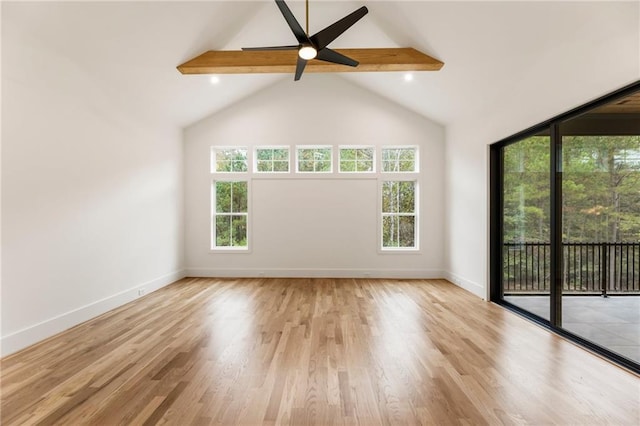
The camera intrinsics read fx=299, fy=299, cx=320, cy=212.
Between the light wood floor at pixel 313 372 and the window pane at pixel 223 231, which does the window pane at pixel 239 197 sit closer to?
the window pane at pixel 223 231

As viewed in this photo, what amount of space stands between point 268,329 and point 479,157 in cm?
403

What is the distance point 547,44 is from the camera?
3.05 meters

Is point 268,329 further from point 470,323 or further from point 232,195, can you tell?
point 232,195

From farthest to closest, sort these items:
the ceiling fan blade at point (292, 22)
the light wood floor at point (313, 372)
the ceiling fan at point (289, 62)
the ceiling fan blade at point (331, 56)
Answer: the ceiling fan at point (289, 62), the ceiling fan blade at point (331, 56), the ceiling fan blade at point (292, 22), the light wood floor at point (313, 372)

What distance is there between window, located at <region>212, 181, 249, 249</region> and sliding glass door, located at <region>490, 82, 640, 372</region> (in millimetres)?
4707

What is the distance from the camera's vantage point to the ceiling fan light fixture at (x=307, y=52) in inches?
108

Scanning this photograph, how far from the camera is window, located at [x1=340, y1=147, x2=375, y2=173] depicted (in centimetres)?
614

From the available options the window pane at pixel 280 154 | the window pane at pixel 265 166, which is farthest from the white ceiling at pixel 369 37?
the window pane at pixel 265 166

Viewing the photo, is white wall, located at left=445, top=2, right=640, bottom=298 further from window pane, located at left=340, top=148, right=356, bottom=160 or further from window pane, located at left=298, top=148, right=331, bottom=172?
window pane, located at left=298, top=148, right=331, bottom=172

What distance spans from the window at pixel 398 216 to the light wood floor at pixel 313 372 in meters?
2.27

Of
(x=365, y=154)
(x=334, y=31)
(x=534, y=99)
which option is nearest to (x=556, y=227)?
(x=534, y=99)

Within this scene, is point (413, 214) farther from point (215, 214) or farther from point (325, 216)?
point (215, 214)

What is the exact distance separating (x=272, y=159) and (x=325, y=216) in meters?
1.62

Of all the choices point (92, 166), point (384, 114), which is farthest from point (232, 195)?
point (384, 114)
